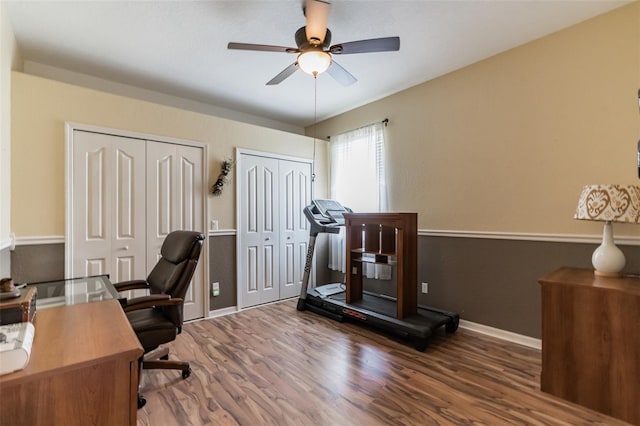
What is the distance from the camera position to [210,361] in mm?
2523

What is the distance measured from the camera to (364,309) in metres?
3.21

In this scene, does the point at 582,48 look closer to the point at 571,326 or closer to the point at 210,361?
the point at 571,326

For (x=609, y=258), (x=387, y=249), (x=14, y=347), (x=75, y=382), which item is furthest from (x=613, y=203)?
(x=14, y=347)

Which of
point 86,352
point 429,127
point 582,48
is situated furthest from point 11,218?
point 582,48

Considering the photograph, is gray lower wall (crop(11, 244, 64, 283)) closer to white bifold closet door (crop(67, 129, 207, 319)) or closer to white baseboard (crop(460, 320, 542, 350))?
white bifold closet door (crop(67, 129, 207, 319))

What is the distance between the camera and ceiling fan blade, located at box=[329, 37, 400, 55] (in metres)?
2.10

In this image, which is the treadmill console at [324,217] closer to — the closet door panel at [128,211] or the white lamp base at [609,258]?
the closet door panel at [128,211]

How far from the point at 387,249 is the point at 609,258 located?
1734 millimetres

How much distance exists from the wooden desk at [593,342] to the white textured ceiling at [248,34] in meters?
2.10

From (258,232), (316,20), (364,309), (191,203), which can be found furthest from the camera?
(258,232)

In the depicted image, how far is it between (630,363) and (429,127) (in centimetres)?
263

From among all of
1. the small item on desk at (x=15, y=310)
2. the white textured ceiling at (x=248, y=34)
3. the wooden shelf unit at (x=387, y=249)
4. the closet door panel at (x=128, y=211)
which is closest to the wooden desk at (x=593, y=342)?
the wooden shelf unit at (x=387, y=249)

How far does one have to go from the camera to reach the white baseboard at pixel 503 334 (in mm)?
2733

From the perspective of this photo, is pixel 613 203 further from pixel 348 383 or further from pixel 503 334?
pixel 348 383
